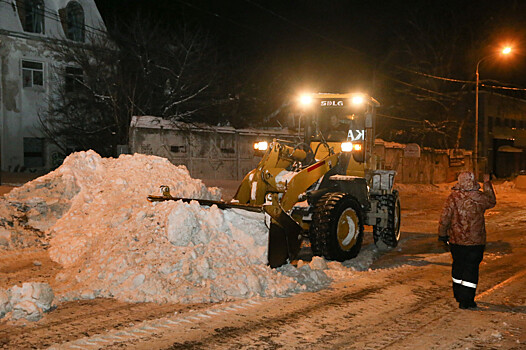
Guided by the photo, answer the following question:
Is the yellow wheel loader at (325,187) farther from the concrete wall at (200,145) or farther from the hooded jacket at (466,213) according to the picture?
the concrete wall at (200,145)

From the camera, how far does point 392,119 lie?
38312 millimetres

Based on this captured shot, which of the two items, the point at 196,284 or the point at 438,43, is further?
the point at 438,43

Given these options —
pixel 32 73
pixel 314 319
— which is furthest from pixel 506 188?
pixel 314 319

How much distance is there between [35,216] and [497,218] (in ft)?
44.3

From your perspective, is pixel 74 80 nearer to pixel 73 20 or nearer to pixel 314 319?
pixel 73 20

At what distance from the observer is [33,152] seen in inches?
1091

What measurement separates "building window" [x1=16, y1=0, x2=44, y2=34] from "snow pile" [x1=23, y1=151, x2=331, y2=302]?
2243cm

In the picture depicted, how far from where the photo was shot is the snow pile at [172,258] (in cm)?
630

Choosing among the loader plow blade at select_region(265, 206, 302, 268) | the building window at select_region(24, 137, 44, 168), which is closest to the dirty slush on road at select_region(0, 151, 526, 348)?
the loader plow blade at select_region(265, 206, 302, 268)

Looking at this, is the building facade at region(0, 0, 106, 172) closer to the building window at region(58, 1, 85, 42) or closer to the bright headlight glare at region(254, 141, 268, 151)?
the building window at region(58, 1, 85, 42)

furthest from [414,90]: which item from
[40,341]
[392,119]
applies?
[40,341]

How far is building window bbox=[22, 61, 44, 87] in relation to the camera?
89.0 ft

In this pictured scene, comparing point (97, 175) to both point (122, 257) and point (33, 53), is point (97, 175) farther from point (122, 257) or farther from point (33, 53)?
point (33, 53)

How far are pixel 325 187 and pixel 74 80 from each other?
20.6 meters
